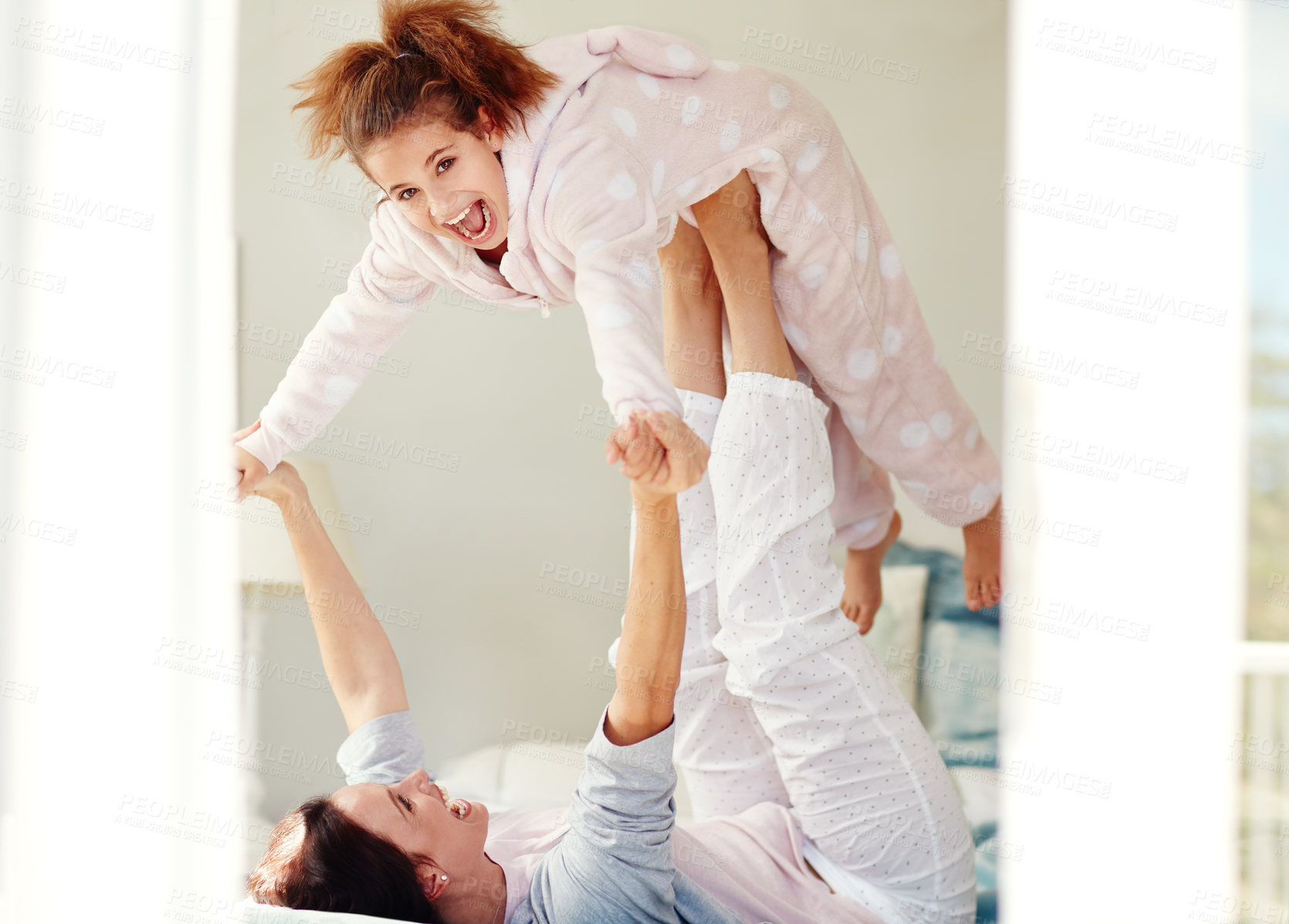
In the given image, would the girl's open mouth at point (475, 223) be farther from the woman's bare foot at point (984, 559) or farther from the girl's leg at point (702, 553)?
the woman's bare foot at point (984, 559)

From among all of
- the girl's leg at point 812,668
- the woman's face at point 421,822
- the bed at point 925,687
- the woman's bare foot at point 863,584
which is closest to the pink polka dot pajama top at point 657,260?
the girl's leg at point 812,668

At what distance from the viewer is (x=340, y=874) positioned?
0.84 metres

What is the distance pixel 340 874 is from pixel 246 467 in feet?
1.32

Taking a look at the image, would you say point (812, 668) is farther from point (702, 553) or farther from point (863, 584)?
point (863, 584)

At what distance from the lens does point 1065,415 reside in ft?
2.81

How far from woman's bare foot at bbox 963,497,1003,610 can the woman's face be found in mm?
700

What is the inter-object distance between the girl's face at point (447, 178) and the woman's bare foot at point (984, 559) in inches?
28.2

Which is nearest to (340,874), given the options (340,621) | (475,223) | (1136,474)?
(340,621)

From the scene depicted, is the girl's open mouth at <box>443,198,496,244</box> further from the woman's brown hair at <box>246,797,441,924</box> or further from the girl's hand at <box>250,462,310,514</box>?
the woman's brown hair at <box>246,797,441,924</box>

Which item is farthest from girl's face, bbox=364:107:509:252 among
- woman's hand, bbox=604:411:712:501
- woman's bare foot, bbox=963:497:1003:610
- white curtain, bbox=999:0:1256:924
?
woman's bare foot, bbox=963:497:1003:610

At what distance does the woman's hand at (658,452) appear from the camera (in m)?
0.69

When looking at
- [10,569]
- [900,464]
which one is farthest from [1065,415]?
[10,569]

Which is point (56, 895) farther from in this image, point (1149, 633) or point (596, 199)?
point (1149, 633)

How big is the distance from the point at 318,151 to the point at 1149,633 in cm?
83
